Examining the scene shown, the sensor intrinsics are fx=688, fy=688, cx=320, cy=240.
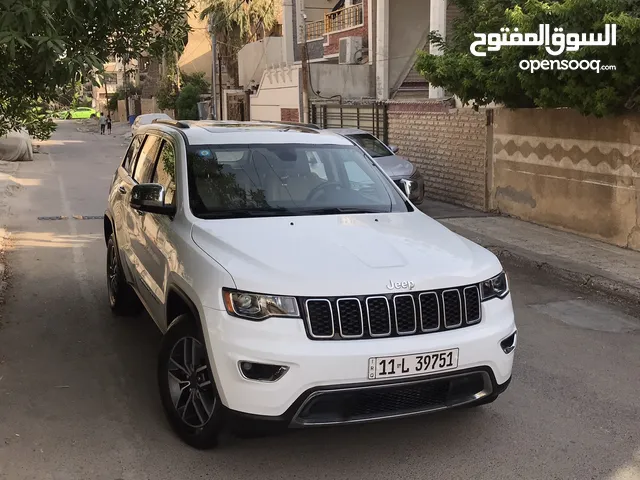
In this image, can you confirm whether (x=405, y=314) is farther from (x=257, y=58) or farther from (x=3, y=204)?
(x=257, y=58)

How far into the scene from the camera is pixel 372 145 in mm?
13711

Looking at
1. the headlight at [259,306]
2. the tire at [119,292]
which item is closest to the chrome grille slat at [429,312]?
the headlight at [259,306]

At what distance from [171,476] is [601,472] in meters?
2.29

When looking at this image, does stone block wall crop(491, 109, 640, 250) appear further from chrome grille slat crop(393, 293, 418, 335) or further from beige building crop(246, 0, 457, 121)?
beige building crop(246, 0, 457, 121)

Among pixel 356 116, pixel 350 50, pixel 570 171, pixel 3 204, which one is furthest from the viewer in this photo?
pixel 350 50

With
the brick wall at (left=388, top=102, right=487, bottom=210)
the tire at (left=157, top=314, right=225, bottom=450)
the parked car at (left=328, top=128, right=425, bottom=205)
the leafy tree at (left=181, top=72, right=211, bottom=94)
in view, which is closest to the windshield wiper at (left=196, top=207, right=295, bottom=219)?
the tire at (left=157, top=314, right=225, bottom=450)

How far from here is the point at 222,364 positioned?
3.41m

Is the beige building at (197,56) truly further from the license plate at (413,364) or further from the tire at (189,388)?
the license plate at (413,364)

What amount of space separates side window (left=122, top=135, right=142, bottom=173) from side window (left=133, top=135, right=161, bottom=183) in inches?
8.9

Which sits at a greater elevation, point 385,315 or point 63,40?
point 63,40

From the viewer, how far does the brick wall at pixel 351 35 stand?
76.7 feet

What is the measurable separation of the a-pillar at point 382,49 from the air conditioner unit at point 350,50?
1863mm

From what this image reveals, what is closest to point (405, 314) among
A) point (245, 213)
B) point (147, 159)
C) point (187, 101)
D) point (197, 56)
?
point (245, 213)

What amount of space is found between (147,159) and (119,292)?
1.36 metres
